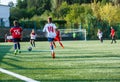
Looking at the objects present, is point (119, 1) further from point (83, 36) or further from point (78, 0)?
point (83, 36)

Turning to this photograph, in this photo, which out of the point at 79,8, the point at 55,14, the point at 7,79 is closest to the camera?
the point at 7,79

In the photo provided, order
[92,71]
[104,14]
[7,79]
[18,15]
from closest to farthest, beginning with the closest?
[7,79]
[92,71]
[104,14]
[18,15]

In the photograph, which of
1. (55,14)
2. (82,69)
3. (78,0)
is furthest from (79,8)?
(82,69)

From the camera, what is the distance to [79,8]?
87812 millimetres

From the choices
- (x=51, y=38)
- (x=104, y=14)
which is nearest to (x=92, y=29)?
(x=104, y=14)

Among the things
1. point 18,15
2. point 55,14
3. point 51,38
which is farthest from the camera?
point 18,15

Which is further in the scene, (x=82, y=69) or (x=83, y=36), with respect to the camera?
(x=83, y=36)

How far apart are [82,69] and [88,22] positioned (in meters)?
50.1

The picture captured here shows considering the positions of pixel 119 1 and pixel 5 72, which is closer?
pixel 5 72

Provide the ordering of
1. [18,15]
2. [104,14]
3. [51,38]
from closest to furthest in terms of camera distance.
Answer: [51,38], [104,14], [18,15]

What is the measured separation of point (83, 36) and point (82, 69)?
48.2 meters

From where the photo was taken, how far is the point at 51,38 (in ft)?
67.4

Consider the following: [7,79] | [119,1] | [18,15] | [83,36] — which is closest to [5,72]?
[7,79]

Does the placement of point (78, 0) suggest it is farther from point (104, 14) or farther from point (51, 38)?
point (51, 38)
